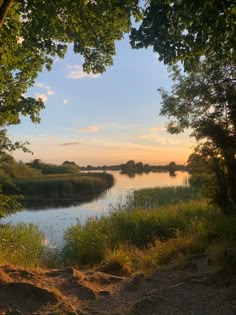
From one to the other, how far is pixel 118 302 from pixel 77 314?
1025mm

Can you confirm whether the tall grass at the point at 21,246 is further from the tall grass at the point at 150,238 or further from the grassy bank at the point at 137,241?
the tall grass at the point at 150,238

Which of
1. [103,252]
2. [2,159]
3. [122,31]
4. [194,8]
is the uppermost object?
[122,31]

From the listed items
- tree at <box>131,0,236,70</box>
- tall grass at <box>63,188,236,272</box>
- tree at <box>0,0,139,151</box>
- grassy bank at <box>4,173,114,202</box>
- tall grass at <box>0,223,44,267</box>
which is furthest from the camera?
grassy bank at <box>4,173,114,202</box>

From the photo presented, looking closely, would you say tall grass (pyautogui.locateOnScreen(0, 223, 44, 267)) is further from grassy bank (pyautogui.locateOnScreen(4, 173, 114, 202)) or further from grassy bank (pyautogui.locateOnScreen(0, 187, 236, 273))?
grassy bank (pyautogui.locateOnScreen(4, 173, 114, 202))

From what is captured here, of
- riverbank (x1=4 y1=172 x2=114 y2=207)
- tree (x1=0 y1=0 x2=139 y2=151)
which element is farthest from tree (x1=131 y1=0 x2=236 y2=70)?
riverbank (x1=4 y1=172 x2=114 y2=207)

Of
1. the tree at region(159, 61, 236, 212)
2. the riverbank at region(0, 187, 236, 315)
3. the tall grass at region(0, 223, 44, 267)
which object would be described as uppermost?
the tree at region(159, 61, 236, 212)

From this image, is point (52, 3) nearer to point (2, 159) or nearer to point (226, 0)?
point (226, 0)

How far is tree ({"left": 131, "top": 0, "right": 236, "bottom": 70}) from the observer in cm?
571

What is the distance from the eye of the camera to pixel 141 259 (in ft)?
33.0

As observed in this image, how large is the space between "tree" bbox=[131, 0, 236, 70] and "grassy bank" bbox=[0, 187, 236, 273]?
3.76 meters

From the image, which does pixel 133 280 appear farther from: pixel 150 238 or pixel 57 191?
pixel 57 191

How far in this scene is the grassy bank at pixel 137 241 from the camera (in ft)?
32.3

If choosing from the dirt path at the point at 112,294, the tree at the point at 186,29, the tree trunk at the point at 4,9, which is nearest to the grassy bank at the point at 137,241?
the dirt path at the point at 112,294

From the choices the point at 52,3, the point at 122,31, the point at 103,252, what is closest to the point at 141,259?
the point at 103,252
